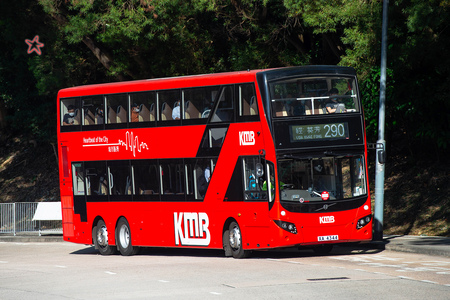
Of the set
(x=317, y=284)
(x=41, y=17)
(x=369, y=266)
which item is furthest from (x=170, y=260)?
(x=41, y=17)

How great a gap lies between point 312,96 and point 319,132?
822mm

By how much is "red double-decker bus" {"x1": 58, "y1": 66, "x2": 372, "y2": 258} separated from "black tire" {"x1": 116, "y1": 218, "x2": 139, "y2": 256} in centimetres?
3

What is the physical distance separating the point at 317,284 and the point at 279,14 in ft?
50.5

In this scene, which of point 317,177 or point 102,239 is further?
point 102,239

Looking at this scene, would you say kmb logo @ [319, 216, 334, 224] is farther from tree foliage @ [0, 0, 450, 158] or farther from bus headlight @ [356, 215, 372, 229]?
tree foliage @ [0, 0, 450, 158]

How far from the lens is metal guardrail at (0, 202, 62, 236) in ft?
103

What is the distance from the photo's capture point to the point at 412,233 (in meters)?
24.4

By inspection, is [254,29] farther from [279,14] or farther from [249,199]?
[249,199]

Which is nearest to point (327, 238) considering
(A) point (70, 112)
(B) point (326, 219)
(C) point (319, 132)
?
(B) point (326, 219)

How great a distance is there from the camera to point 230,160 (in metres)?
19.2

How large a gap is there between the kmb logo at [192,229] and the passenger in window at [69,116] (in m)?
4.83

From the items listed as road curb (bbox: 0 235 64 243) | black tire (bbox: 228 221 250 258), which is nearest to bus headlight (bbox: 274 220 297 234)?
black tire (bbox: 228 221 250 258)

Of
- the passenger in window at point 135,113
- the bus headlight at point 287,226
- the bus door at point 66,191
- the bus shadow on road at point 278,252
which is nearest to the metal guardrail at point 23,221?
the bus door at point 66,191

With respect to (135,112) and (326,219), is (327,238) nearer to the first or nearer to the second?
(326,219)
